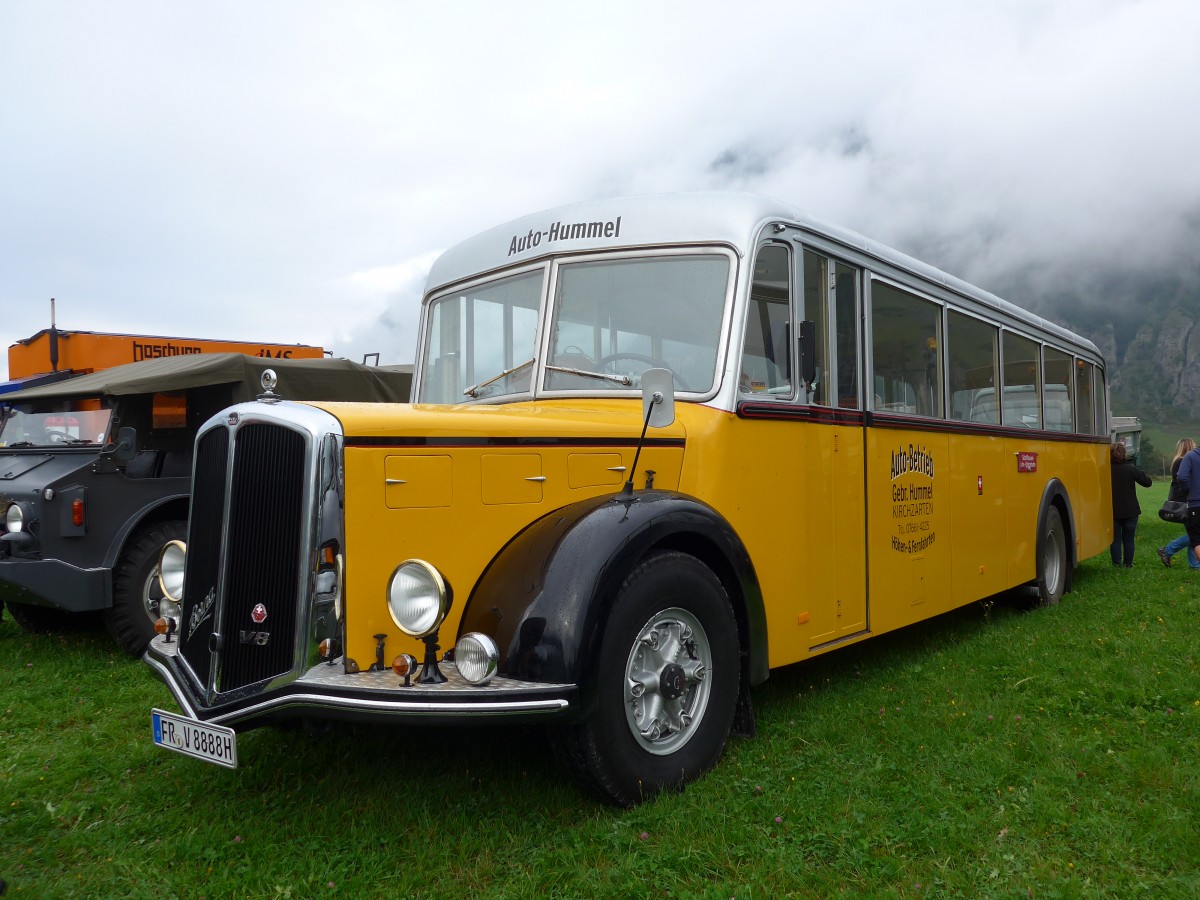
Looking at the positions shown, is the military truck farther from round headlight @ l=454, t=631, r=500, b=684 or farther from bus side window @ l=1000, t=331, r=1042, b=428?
bus side window @ l=1000, t=331, r=1042, b=428

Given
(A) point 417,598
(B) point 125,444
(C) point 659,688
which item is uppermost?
(B) point 125,444

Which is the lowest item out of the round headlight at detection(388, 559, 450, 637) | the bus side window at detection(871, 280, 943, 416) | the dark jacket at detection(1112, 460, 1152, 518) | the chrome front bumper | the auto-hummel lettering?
the chrome front bumper

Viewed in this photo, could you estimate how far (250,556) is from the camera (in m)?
3.56

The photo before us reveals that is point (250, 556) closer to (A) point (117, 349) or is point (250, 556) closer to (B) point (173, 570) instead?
(B) point (173, 570)

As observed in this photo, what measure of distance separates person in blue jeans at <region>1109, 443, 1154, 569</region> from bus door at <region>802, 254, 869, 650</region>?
25.9 ft

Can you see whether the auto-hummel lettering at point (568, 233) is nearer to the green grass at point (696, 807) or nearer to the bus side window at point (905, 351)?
the bus side window at point (905, 351)

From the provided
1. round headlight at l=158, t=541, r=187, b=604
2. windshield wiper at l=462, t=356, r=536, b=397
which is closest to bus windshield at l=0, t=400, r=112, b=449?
round headlight at l=158, t=541, r=187, b=604

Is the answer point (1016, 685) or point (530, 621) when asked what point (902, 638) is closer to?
point (1016, 685)

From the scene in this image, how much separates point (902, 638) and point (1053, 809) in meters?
3.55

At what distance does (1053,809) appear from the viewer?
3666 millimetres

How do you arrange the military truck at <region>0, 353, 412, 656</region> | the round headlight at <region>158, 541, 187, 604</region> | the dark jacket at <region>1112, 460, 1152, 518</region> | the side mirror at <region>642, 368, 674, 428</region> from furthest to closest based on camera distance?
the dark jacket at <region>1112, 460, 1152, 518</region> → the military truck at <region>0, 353, 412, 656</region> → the round headlight at <region>158, 541, 187, 604</region> → the side mirror at <region>642, 368, 674, 428</region>

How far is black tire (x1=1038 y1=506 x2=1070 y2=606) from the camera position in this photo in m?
8.39

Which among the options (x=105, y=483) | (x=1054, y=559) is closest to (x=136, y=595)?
(x=105, y=483)

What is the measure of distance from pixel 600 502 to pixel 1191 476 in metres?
9.43
